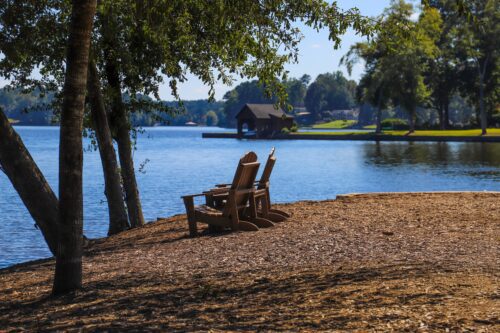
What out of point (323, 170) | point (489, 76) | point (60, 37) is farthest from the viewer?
point (489, 76)

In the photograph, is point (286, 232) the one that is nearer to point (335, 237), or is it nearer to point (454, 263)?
point (335, 237)

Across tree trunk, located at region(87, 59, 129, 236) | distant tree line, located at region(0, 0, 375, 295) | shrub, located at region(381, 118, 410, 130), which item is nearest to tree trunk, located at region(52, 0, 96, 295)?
distant tree line, located at region(0, 0, 375, 295)

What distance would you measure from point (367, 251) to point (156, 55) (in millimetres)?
7281

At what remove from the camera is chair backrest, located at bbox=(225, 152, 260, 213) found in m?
10.9

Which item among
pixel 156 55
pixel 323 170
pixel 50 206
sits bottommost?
pixel 323 170

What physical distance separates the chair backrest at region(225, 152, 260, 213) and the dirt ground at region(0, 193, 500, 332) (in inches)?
25.4

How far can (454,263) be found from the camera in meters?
8.01

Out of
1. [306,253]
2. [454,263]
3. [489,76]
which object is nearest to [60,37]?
[306,253]

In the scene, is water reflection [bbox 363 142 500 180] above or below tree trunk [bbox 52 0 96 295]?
below

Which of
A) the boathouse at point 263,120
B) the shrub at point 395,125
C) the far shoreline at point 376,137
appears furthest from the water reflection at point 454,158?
the boathouse at point 263,120

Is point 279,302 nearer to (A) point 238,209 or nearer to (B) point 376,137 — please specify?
(A) point 238,209

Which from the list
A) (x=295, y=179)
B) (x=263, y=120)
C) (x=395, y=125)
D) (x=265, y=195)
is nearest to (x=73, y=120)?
(x=265, y=195)

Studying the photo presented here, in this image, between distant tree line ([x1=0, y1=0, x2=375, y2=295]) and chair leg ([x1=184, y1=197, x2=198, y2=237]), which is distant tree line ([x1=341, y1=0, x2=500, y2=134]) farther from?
chair leg ([x1=184, y1=197, x2=198, y2=237])

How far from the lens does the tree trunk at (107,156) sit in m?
13.5
